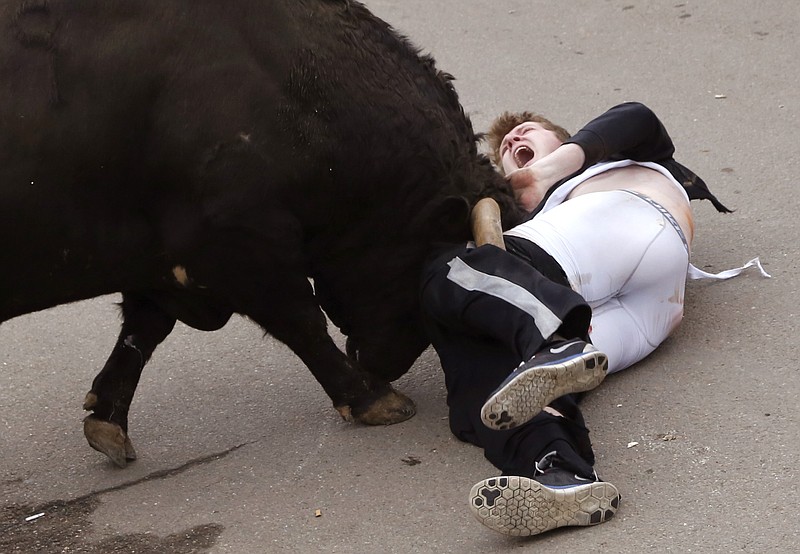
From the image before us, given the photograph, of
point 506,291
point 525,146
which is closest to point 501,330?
point 506,291

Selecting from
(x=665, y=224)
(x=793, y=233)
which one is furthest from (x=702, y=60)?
(x=665, y=224)

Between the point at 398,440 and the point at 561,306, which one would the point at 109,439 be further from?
the point at 561,306

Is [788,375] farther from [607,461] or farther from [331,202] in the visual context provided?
[331,202]

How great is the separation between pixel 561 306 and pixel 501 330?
0.19 m

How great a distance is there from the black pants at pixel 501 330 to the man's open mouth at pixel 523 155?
103cm

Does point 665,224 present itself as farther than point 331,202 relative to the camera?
Yes

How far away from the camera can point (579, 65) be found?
6820 mm

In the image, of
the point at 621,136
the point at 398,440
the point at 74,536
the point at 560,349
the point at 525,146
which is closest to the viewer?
the point at 560,349

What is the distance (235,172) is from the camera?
3525mm

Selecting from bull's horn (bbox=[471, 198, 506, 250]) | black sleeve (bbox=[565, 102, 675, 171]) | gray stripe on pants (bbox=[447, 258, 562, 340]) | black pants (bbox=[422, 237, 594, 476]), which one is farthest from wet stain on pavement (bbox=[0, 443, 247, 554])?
black sleeve (bbox=[565, 102, 675, 171])

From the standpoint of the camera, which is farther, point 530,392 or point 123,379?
point 123,379

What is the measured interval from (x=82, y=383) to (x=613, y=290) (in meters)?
1.93

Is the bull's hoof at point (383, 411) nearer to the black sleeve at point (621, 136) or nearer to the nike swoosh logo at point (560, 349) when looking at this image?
the nike swoosh logo at point (560, 349)

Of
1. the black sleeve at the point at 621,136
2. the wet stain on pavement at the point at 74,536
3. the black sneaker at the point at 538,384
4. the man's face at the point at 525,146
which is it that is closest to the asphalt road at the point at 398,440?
the wet stain on pavement at the point at 74,536
